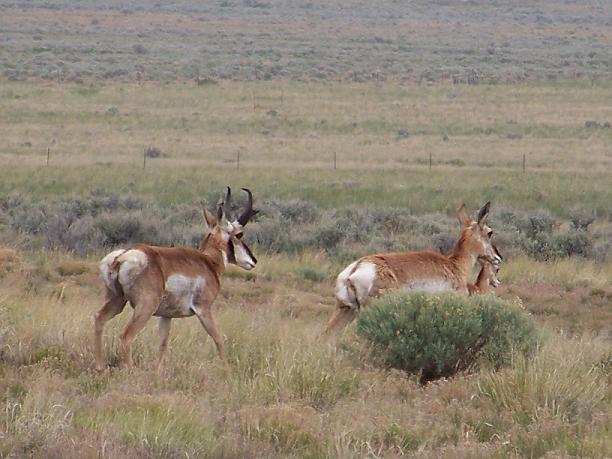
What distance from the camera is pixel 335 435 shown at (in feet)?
24.5

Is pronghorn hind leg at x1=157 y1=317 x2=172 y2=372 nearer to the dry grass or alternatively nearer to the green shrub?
the dry grass

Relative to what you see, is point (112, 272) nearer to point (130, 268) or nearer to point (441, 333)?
point (130, 268)

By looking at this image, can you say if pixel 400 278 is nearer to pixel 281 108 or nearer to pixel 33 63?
pixel 281 108

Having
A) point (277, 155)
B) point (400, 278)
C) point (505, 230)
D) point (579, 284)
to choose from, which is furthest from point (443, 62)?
point (400, 278)

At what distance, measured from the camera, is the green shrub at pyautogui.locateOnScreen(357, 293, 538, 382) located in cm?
940

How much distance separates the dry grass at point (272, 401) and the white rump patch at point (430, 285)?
2.76ft

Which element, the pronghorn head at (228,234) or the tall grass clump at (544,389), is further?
the pronghorn head at (228,234)

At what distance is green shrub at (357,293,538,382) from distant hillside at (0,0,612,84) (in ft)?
183

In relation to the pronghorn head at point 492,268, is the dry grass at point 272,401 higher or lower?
higher

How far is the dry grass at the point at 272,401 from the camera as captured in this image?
7324mm

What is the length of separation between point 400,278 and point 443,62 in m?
67.0

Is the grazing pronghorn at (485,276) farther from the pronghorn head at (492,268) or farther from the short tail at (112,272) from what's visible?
the short tail at (112,272)

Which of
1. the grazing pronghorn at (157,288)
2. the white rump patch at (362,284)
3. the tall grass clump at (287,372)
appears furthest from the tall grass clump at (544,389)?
the grazing pronghorn at (157,288)

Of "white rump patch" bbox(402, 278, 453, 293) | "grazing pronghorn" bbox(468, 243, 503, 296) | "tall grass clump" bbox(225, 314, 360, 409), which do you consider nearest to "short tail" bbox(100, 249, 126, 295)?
"tall grass clump" bbox(225, 314, 360, 409)
